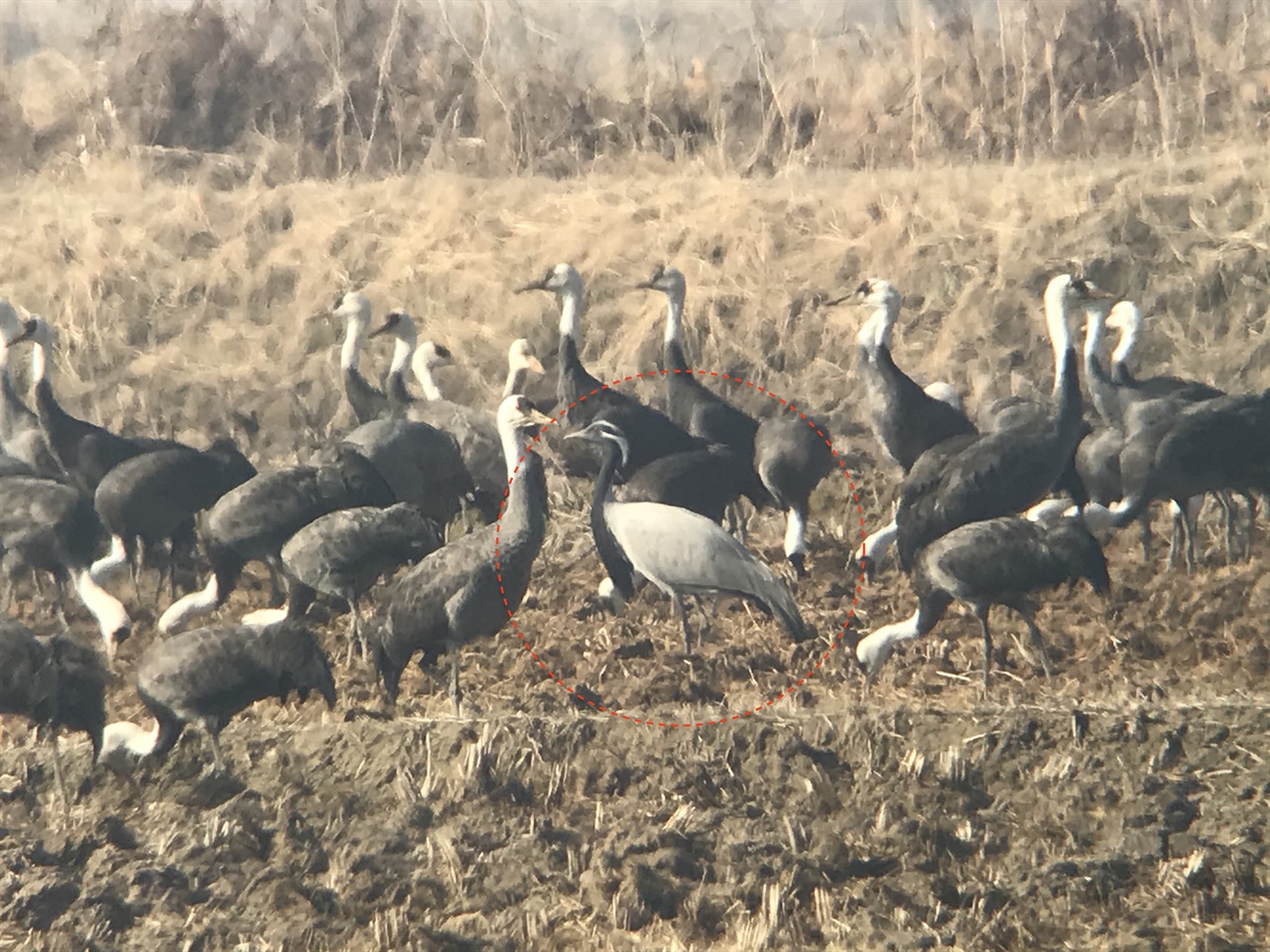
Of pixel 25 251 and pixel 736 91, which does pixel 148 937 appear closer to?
pixel 25 251

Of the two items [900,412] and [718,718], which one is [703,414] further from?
[718,718]

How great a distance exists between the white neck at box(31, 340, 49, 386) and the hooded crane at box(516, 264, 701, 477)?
2.49 metres

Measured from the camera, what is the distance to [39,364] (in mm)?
9227

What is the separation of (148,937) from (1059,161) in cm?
802

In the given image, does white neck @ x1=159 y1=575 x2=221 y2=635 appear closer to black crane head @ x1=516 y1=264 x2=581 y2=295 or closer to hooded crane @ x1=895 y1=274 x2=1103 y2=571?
black crane head @ x1=516 y1=264 x2=581 y2=295

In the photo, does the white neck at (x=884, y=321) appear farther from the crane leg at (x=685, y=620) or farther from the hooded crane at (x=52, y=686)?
the hooded crane at (x=52, y=686)

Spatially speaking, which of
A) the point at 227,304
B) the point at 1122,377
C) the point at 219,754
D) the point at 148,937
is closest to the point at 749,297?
A: the point at 1122,377

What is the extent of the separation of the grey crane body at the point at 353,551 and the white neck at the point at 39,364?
2.10 meters

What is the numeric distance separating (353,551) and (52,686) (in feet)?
4.27

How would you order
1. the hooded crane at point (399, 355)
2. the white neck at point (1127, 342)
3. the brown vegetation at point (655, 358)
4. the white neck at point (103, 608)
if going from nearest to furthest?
the brown vegetation at point (655, 358) → the white neck at point (103, 608) → the white neck at point (1127, 342) → the hooded crane at point (399, 355)

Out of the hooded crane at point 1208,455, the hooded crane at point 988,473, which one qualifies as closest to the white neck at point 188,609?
the hooded crane at point 988,473

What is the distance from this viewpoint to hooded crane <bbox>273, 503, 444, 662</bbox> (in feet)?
25.0

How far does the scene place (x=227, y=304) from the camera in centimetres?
1151

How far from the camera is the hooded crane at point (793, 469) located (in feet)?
26.6
